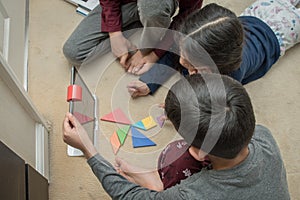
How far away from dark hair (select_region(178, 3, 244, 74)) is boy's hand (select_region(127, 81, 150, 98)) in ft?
0.87

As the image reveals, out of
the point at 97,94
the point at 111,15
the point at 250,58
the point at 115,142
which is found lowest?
the point at 115,142

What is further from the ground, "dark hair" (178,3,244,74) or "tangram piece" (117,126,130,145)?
"dark hair" (178,3,244,74)

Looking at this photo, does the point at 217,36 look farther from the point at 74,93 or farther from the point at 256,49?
the point at 74,93

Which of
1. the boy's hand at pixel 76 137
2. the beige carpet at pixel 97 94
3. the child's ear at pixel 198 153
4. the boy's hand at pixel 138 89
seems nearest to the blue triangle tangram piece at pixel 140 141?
the beige carpet at pixel 97 94

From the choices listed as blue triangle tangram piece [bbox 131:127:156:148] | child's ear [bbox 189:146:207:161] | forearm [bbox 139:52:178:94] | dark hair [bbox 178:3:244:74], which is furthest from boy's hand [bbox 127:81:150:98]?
child's ear [bbox 189:146:207:161]

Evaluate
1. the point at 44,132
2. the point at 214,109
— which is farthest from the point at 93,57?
the point at 214,109

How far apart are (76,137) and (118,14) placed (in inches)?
→ 17.8

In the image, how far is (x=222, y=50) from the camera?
1024mm

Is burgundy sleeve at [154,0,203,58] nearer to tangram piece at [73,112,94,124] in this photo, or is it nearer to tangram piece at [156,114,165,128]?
tangram piece at [156,114,165,128]

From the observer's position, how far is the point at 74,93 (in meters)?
1.11

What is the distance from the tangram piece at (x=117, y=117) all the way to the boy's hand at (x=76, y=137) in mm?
236

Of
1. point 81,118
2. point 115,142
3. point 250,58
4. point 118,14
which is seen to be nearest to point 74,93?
point 81,118

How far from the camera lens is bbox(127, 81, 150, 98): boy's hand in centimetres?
130

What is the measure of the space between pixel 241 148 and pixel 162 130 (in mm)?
506
